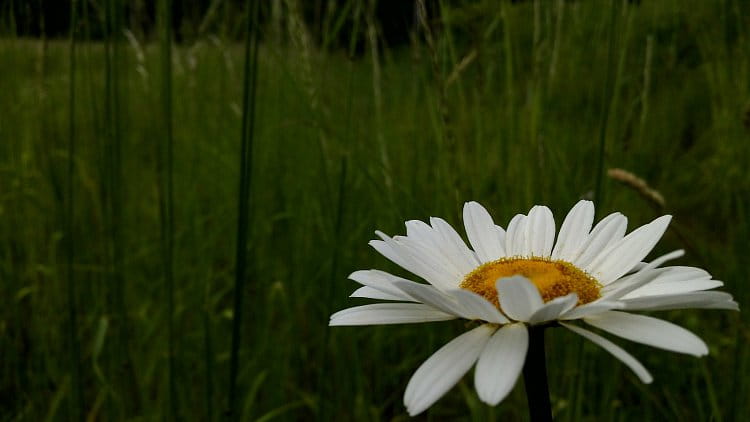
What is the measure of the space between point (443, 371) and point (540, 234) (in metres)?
0.20

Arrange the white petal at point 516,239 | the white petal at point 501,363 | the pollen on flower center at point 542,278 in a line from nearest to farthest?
the white petal at point 501,363, the pollen on flower center at point 542,278, the white petal at point 516,239

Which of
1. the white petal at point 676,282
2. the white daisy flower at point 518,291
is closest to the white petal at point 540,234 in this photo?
the white daisy flower at point 518,291

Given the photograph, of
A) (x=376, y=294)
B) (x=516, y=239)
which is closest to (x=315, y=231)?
(x=516, y=239)

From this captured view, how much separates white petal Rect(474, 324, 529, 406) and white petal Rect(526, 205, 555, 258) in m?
0.15

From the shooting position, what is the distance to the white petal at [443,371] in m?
0.31

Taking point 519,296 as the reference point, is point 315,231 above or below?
below

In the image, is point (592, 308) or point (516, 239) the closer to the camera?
point (592, 308)

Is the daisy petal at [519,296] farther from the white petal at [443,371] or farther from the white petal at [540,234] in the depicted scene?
the white petal at [540,234]

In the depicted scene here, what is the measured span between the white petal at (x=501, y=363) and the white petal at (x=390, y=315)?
0.03 metres

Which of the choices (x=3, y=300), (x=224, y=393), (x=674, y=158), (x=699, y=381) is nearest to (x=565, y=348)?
(x=699, y=381)

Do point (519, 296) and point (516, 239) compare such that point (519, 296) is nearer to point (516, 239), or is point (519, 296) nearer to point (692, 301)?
point (692, 301)

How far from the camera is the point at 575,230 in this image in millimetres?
469

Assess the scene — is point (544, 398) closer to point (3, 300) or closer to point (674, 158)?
point (3, 300)

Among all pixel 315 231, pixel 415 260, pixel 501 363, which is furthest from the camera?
pixel 315 231
